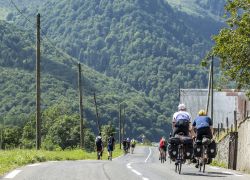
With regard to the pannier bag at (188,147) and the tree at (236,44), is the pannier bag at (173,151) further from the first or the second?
the tree at (236,44)

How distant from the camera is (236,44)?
2519cm

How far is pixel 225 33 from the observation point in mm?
25828

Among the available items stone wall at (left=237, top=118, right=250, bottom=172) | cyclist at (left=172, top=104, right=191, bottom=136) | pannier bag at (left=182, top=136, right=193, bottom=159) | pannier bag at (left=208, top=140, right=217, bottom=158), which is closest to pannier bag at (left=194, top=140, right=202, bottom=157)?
pannier bag at (left=208, top=140, right=217, bottom=158)

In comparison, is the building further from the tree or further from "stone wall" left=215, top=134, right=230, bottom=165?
the tree

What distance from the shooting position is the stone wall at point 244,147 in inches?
779

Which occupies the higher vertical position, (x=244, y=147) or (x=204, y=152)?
(x=204, y=152)

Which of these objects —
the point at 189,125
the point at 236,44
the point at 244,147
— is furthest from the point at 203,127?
the point at 236,44

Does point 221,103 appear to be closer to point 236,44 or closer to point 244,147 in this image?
point 236,44

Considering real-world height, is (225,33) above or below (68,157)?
above

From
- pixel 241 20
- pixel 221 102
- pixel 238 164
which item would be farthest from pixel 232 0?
pixel 221 102

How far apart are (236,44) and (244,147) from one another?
5984 mm

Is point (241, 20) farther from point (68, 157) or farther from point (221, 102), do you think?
point (221, 102)

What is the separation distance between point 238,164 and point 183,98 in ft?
207


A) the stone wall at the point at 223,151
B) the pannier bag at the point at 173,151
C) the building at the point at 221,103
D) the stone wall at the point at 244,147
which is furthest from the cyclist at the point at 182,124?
the building at the point at 221,103
